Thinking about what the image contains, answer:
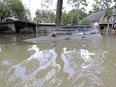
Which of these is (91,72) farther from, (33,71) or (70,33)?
(70,33)

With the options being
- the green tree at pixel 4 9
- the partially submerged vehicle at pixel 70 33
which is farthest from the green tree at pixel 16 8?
the partially submerged vehicle at pixel 70 33

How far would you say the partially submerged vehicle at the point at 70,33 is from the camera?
1412 cm

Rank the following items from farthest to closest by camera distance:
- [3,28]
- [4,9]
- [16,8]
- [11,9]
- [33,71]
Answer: [16,8]
[11,9]
[4,9]
[3,28]
[33,71]

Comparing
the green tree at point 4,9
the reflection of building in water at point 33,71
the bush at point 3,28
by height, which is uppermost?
the green tree at point 4,9

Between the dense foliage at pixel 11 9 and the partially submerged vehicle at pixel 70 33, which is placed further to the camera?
the dense foliage at pixel 11 9

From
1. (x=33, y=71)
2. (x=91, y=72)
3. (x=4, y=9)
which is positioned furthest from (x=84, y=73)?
(x=4, y=9)

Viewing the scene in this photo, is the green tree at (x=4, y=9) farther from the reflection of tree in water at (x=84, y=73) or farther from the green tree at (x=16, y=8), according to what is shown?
the reflection of tree in water at (x=84, y=73)

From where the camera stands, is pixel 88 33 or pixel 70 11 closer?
pixel 88 33

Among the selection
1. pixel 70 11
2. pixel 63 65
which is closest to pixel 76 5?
pixel 70 11

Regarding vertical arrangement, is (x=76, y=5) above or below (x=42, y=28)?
above

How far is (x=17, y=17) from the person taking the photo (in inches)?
1554

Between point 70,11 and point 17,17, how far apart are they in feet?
82.4

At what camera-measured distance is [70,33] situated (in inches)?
571

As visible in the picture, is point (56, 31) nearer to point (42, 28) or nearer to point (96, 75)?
point (96, 75)
